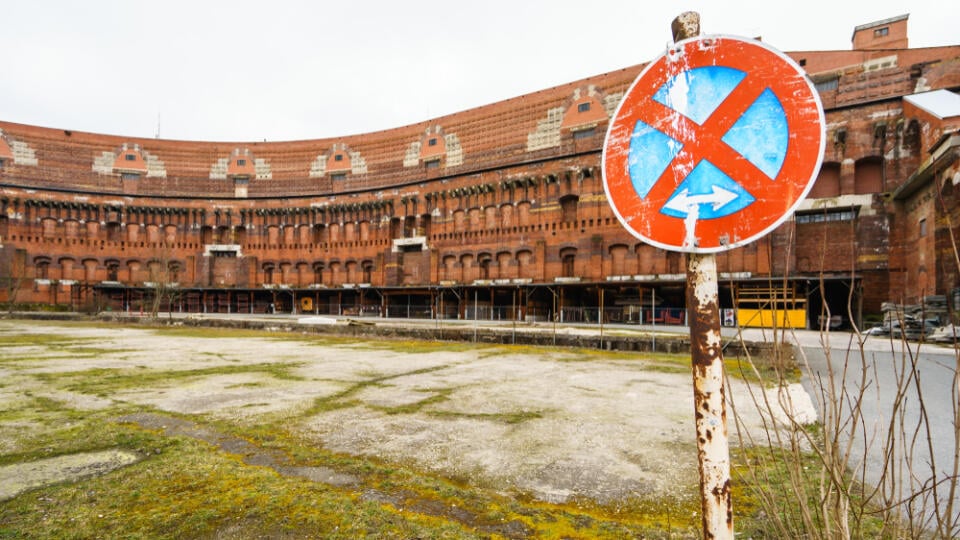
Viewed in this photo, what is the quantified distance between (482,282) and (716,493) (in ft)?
101

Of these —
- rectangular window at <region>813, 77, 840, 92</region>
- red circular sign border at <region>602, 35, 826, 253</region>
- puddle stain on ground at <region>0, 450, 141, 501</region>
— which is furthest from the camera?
rectangular window at <region>813, 77, 840, 92</region>

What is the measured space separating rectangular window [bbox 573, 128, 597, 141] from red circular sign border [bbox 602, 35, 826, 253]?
31.9m

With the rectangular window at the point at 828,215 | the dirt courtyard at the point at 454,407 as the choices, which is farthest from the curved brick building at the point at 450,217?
the dirt courtyard at the point at 454,407

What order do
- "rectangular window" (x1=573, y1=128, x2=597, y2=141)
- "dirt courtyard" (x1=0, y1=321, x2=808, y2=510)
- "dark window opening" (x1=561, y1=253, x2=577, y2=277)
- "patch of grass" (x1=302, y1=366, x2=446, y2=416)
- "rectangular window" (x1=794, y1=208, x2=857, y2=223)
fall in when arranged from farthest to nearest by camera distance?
1. "rectangular window" (x1=573, y1=128, x2=597, y2=141)
2. "dark window opening" (x1=561, y1=253, x2=577, y2=277)
3. "rectangular window" (x1=794, y1=208, x2=857, y2=223)
4. "patch of grass" (x1=302, y1=366, x2=446, y2=416)
5. "dirt courtyard" (x1=0, y1=321, x2=808, y2=510)

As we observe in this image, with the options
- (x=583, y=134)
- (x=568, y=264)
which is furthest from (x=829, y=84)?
(x=568, y=264)

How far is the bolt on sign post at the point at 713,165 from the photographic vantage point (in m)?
1.66

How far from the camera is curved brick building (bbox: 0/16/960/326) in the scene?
74.8 feet

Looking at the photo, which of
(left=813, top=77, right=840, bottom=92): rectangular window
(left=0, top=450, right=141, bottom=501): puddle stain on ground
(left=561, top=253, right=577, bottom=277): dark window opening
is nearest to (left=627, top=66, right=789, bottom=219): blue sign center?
(left=0, top=450, right=141, bottom=501): puddle stain on ground

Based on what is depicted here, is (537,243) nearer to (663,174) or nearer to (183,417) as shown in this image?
(183,417)

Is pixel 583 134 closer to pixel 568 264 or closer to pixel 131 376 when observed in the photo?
pixel 568 264

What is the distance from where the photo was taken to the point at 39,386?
6.48 metres

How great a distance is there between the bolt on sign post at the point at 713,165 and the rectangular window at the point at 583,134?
1260 inches

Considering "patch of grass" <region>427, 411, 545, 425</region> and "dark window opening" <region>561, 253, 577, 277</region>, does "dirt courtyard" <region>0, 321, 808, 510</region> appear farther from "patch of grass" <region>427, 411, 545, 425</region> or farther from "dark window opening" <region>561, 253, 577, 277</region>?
"dark window opening" <region>561, 253, 577, 277</region>

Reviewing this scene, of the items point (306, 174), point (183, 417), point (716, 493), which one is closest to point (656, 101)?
point (716, 493)
